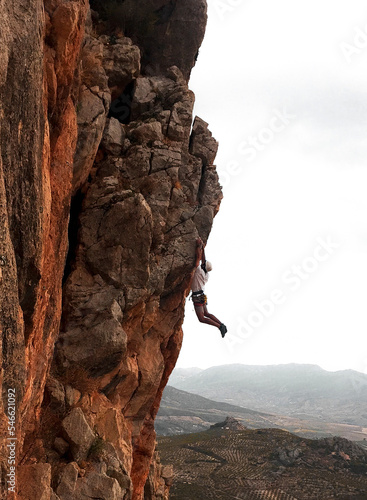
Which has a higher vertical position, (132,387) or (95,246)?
(95,246)

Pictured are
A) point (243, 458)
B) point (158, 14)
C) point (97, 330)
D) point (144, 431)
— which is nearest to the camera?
point (97, 330)

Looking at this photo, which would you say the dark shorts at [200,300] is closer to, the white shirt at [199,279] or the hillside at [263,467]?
the white shirt at [199,279]

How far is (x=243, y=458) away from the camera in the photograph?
7531 centimetres

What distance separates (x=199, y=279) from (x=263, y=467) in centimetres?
6791

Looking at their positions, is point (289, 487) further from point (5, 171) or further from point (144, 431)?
point (5, 171)

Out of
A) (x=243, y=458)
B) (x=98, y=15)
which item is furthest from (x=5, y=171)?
(x=243, y=458)

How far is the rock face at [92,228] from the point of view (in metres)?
7.39

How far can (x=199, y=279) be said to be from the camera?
17891mm

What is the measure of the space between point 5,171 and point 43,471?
24.9 feet

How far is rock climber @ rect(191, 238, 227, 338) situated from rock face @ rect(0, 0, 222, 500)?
568 mm

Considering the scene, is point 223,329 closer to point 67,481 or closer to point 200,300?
point 200,300

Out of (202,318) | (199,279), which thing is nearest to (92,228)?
(199,279)

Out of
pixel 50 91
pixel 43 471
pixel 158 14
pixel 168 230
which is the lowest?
pixel 43 471

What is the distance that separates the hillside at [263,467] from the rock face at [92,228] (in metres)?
45.8
